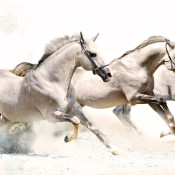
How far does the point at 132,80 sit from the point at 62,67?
1.60 m

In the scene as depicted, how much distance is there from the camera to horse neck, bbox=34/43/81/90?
6.95 meters

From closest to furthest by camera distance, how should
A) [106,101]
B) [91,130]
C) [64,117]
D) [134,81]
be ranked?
[64,117], [91,130], [134,81], [106,101]

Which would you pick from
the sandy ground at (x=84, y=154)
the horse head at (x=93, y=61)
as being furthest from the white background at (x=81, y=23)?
the horse head at (x=93, y=61)

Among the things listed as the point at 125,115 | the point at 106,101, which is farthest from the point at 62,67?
the point at 125,115

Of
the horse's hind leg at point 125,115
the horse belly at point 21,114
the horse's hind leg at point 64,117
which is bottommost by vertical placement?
the horse's hind leg at point 125,115

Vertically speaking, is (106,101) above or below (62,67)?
below

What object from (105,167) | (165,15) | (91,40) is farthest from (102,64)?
(165,15)

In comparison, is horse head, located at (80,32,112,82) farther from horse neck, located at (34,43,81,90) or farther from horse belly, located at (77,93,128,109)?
horse belly, located at (77,93,128,109)

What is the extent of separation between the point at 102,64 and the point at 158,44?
181 centimetres

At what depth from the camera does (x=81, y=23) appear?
24.8m

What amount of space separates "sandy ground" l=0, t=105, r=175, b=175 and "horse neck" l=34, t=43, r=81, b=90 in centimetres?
95

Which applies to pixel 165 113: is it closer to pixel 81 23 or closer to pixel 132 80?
pixel 132 80

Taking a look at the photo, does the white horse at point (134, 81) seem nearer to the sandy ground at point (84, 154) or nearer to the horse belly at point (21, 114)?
the sandy ground at point (84, 154)

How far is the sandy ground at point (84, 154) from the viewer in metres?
6.05
